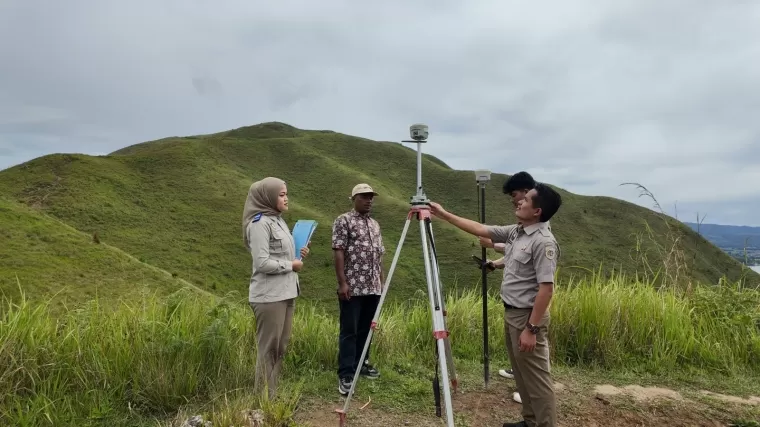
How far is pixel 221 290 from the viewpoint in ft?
109

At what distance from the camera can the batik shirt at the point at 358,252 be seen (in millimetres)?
4055

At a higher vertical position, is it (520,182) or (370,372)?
(520,182)

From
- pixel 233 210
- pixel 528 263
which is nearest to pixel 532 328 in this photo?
pixel 528 263

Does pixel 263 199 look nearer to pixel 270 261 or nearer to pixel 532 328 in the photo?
pixel 270 261

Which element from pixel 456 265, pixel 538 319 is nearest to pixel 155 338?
pixel 538 319

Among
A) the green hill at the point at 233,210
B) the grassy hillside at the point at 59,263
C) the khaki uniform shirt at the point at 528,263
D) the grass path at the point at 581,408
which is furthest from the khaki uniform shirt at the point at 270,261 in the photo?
the green hill at the point at 233,210

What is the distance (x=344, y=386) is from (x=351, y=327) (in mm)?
464

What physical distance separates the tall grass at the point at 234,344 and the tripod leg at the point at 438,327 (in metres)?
1.05

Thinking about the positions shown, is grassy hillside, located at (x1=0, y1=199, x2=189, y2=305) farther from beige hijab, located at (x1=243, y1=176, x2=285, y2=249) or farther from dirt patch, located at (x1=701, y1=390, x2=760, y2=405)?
dirt patch, located at (x1=701, y1=390, x2=760, y2=405)

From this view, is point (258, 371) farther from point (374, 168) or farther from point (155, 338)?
point (374, 168)

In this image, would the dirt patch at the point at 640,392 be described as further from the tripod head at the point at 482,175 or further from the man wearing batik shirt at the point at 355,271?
the tripod head at the point at 482,175

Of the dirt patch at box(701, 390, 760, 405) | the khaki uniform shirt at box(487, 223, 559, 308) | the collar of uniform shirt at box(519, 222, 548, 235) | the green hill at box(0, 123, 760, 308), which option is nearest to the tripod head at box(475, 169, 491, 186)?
the khaki uniform shirt at box(487, 223, 559, 308)

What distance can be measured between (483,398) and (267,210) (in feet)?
7.35

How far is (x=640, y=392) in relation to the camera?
159 inches
